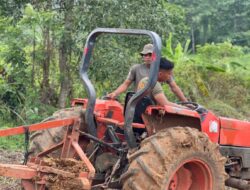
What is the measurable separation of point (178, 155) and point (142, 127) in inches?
23.4

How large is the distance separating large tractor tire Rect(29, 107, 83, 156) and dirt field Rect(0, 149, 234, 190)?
1.02 m

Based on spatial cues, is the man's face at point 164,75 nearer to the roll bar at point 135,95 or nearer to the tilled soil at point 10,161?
the roll bar at point 135,95

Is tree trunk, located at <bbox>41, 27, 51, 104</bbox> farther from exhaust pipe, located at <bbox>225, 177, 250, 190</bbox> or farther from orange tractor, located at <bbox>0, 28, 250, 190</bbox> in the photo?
exhaust pipe, located at <bbox>225, 177, 250, 190</bbox>

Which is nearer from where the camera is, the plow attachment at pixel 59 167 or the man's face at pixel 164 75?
the plow attachment at pixel 59 167

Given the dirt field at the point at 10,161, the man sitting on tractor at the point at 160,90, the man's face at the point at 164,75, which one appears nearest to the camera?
the man sitting on tractor at the point at 160,90

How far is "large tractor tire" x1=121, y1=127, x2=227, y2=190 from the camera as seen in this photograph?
5.22 meters

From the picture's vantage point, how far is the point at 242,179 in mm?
6969

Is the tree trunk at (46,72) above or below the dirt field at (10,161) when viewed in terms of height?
above

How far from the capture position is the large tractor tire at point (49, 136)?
6230mm

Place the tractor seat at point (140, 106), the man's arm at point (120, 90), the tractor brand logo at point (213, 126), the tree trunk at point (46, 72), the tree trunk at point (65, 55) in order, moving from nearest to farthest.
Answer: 1. the tractor seat at point (140, 106)
2. the tractor brand logo at point (213, 126)
3. the man's arm at point (120, 90)
4. the tree trunk at point (65, 55)
5. the tree trunk at point (46, 72)

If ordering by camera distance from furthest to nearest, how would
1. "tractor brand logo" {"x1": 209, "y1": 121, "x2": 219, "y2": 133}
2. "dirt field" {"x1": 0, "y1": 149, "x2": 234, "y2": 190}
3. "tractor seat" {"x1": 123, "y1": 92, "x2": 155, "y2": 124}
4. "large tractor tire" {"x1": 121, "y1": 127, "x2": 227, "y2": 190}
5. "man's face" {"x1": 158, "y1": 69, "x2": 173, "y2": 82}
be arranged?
"dirt field" {"x1": 0, "y1": 149, "x2": 234, "y2": 190} < "tractor brand logo" {"x1": 209, "y1": 121, "x2": 219, "y2": 133} < "man's face" {"x1": 158, "y1": 69, "x2": 173, "y2": 82} < "tractor seat" {"x1": 123, "y1": 92, "x2": 155, "y2": 124} < "large tractor tire" {"x1": 121, "y1": 127, "x2": 227, "y2": 190}

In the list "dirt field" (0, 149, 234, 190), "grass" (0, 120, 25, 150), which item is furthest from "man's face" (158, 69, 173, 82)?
"grass" (0, 120, 25, 150)

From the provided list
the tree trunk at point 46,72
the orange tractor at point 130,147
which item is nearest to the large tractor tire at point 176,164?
the orange tractor at point 130,147

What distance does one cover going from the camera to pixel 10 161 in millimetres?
8547
